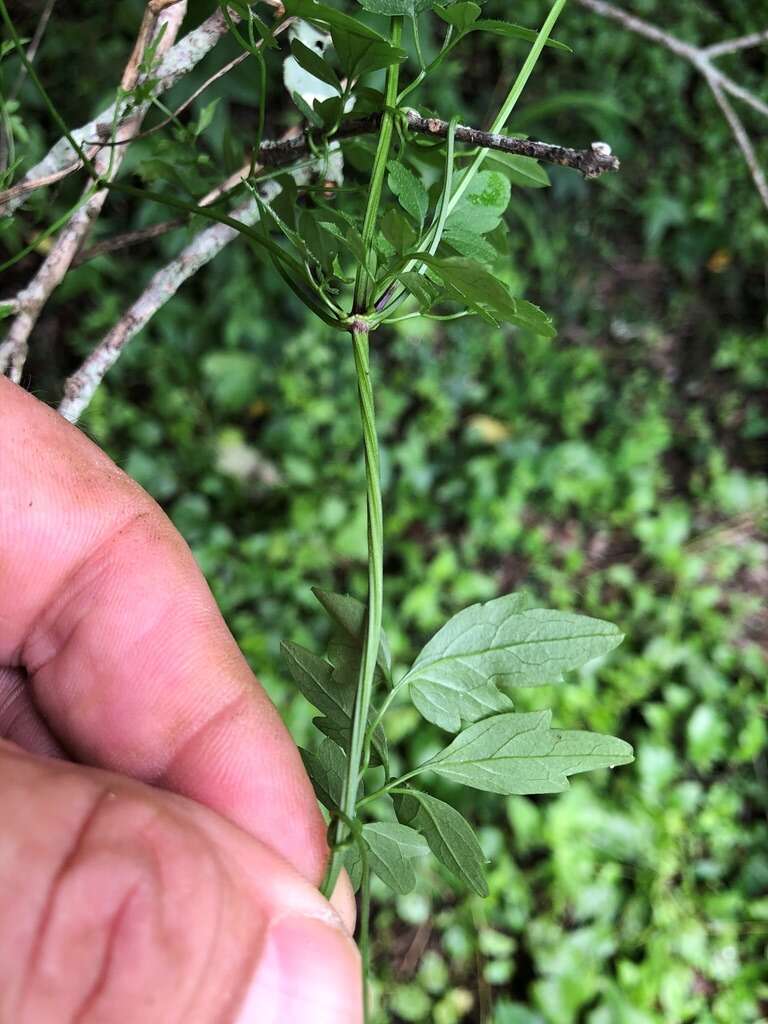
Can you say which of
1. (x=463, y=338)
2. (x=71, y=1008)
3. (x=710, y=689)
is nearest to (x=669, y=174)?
(x=463, y=338)

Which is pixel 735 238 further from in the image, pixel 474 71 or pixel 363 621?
pixel 363 621

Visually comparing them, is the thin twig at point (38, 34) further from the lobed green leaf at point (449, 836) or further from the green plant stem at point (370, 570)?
the lobed green leaf at point (449, 836)

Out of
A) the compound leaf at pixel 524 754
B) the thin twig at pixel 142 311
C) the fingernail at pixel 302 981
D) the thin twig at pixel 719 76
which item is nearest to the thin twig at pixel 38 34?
the thin twig at pixel 142 311

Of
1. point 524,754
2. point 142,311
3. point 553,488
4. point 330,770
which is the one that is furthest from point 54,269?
point 553,488

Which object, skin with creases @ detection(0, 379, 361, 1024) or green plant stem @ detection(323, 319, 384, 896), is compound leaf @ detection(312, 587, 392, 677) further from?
skin with creases @ detection(0, 379, 361, 1024)

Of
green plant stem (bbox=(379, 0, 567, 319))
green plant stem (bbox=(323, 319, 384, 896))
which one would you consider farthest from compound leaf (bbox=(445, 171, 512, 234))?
green plant stem (bbox=(323, 319, 384, 896))

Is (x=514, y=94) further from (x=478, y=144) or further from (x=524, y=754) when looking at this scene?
(x=524, y=754)

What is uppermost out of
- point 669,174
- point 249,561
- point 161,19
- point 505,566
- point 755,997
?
point 161,19
